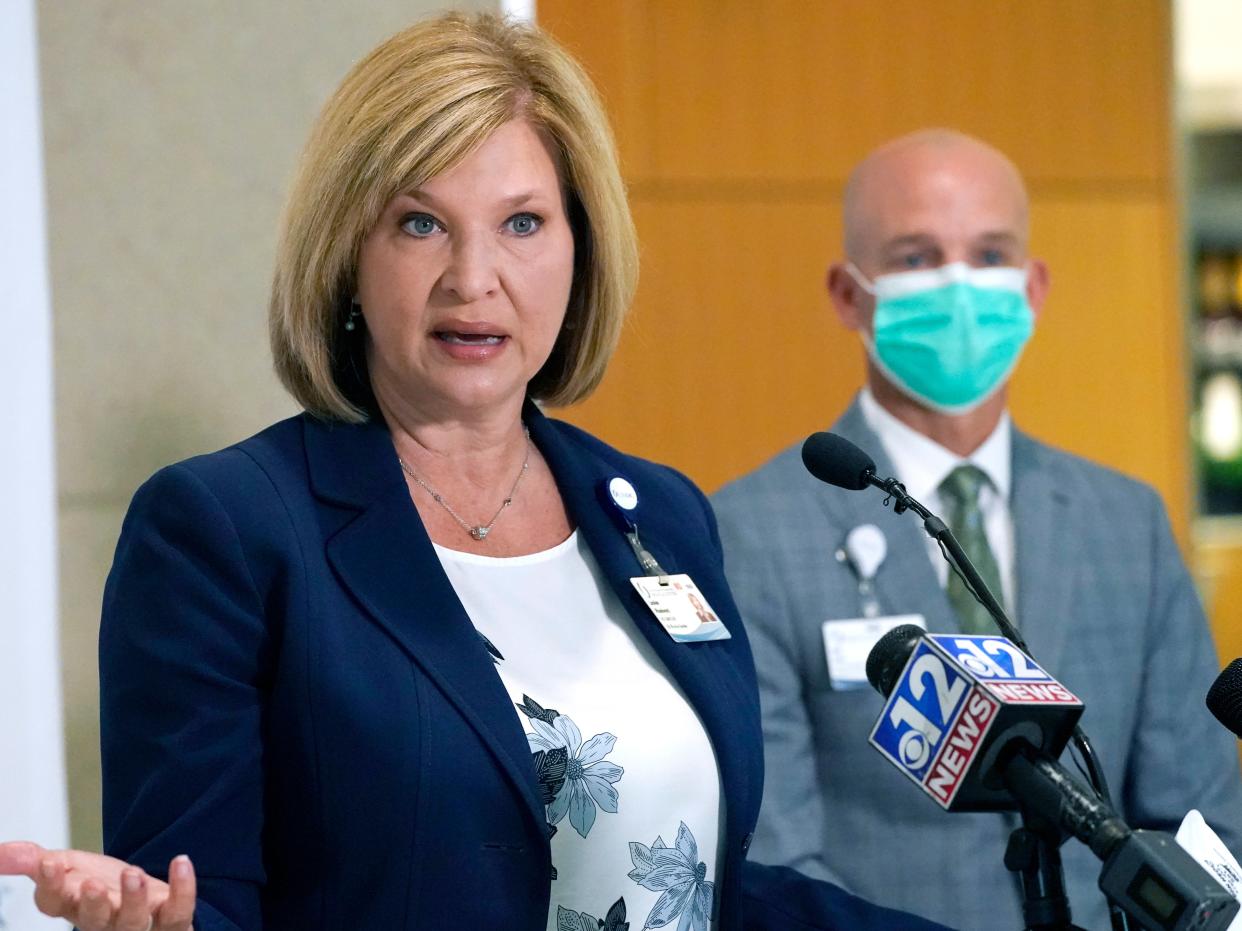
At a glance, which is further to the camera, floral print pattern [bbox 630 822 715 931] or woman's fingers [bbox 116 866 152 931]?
floral print pattern [bbox 630 822 715 931]

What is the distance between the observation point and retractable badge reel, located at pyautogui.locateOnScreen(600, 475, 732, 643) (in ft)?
5.74

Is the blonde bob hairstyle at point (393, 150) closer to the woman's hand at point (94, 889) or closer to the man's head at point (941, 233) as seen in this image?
the woman's hand at point (94, 889)

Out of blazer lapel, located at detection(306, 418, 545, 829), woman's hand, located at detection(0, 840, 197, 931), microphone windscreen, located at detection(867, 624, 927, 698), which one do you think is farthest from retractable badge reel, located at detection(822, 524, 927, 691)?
woman's hand, located at detection(0, 840, 197, 931)

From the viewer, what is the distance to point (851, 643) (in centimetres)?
242

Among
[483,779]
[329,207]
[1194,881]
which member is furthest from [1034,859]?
[329,207]

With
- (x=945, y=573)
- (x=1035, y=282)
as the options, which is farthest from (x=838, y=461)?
(x=1035, y=282)

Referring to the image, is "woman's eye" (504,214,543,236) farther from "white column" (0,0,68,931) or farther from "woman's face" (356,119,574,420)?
"white column" (0,0,68,931)

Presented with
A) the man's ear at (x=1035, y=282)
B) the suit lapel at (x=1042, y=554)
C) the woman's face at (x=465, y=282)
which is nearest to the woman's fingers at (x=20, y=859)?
the woman's face at (x=465, y=282)

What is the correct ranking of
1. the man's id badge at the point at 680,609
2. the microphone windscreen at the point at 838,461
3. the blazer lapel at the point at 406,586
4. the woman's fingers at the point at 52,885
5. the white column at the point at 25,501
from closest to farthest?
the woman's fingers at the point at 52,885 → the microphone windscreen at the point at 838,461 → the blazer lapel at the point at 406,586 → the man's id badge at the point at 680,609 → the white column at the point at 25,501

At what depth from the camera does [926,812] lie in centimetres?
239

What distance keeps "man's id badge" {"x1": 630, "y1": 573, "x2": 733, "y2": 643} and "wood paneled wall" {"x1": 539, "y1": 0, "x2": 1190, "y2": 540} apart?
1613mm

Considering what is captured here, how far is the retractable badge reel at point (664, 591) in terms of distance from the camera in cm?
175

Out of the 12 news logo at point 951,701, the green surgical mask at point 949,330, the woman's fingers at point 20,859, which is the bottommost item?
the woman's fingers at point 20,859

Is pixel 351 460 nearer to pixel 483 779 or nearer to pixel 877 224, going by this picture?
pixel 483 779
